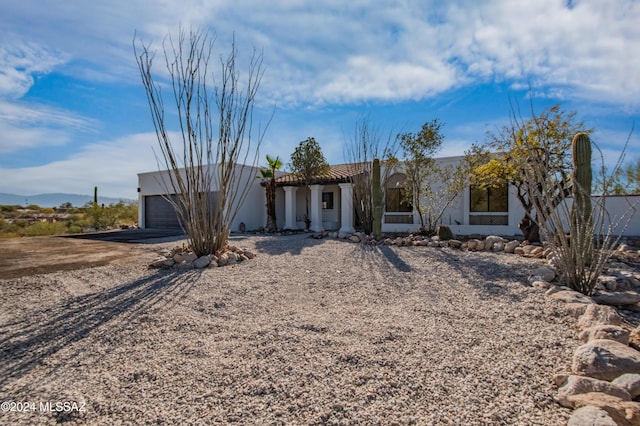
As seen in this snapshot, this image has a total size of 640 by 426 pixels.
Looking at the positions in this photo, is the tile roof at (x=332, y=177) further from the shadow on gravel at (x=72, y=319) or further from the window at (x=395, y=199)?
the shadow on gravel at (x=72, y=319)

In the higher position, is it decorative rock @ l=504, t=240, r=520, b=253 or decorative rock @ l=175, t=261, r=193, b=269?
decorative rock @ l=504, t=240, r=520, b=253

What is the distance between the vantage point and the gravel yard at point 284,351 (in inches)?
93.1

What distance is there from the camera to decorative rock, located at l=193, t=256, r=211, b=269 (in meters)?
7.82

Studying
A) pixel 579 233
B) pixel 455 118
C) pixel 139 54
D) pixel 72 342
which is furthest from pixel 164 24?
pixel 455 118

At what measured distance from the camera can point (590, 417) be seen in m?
2.06

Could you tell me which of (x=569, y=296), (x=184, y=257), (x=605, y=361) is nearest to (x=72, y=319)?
(x=184, y=257)

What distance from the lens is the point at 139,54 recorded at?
301 inches

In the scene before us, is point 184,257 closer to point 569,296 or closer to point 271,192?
point 569,296

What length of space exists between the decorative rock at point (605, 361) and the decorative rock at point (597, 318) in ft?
3.00

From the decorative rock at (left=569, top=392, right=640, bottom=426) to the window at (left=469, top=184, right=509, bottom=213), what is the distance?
1508 centimetres

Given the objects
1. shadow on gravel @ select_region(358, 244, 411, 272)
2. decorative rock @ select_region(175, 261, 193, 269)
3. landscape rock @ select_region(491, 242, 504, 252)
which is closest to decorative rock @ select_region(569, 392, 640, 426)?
shadow on gravel @ select_region(358, 244, 411, 272)

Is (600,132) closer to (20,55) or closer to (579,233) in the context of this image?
(579,233)

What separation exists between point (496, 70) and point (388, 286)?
23.5 feet

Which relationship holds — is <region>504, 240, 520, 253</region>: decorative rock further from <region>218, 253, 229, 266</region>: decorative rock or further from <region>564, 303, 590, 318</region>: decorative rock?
<region>218, 253, 229, 266</region>: decorative rock
